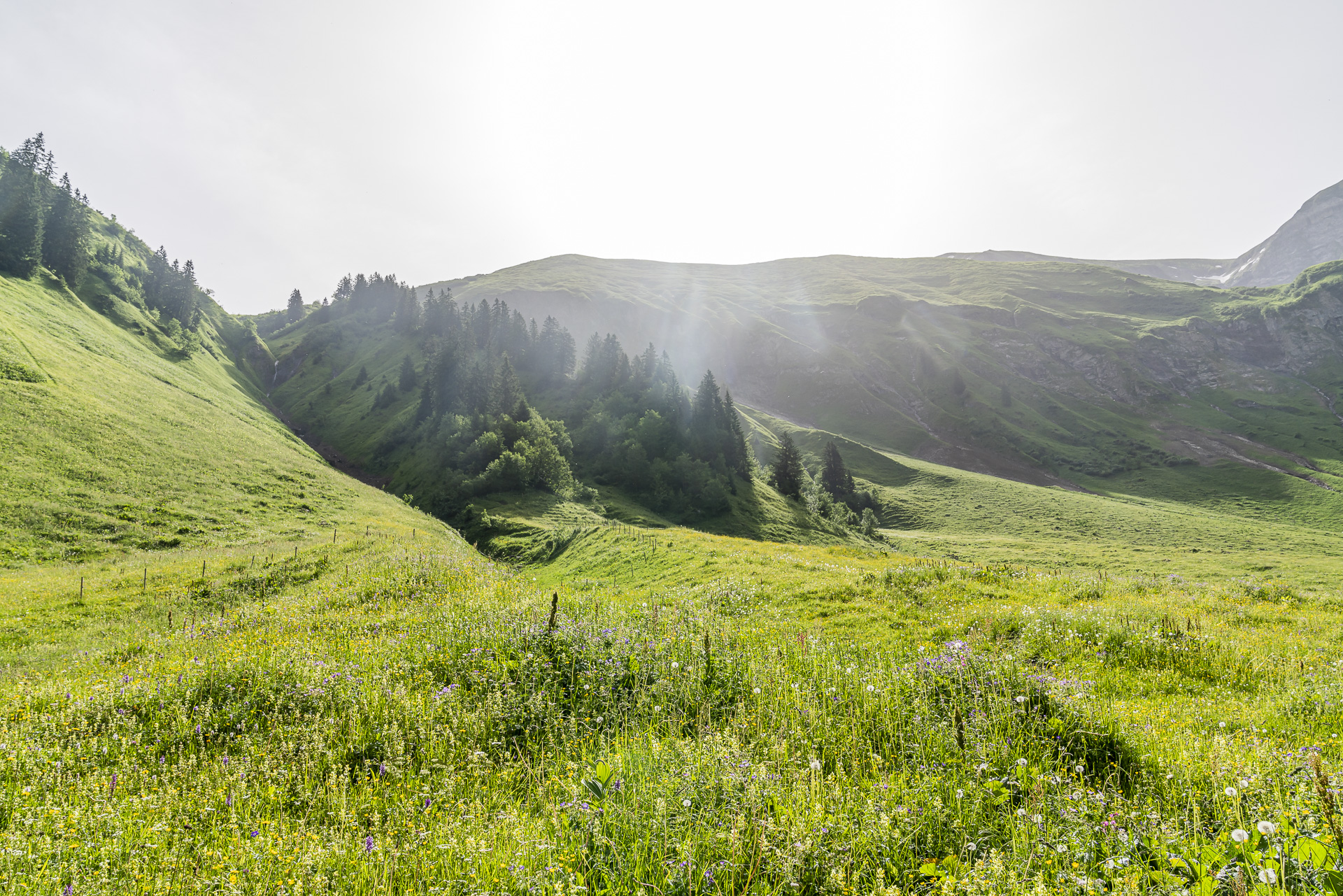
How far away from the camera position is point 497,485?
68750mm

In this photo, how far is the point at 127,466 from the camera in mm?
42719

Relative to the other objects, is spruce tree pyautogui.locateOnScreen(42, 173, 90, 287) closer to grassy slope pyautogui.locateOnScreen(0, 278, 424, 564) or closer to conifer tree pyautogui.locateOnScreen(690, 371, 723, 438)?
grassy slope pyautogui.locateOnScreen(0, 278, 424, 564)

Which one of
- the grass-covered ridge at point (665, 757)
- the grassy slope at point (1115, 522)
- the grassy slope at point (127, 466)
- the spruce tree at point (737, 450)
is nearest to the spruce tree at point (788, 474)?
the spruce tree at point (737, 450)

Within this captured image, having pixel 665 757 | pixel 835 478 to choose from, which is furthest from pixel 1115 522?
pixel 665 757

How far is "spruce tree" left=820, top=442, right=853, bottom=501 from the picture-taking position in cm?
11244

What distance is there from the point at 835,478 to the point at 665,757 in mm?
114005

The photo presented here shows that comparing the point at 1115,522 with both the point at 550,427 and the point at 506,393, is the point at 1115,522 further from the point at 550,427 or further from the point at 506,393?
the point at 506,393

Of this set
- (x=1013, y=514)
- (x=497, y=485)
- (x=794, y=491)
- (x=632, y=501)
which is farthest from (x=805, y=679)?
(x=1013, y=514)

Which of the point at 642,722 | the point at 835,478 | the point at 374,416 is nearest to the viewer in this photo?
the point at 642,722

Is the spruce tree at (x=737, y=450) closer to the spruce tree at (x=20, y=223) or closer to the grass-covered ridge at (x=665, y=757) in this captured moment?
the grass-covered ridge at (x=665, y=757)

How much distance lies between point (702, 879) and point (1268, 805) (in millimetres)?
4823

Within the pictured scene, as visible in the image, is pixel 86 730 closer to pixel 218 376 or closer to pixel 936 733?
pixel 936 733

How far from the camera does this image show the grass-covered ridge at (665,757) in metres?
4.08

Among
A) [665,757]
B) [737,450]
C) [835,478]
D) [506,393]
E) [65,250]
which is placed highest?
[65,250]
